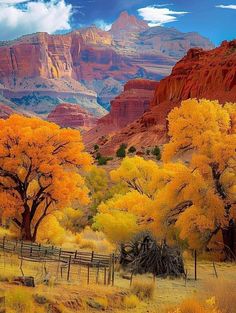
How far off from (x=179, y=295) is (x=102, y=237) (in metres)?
23.6

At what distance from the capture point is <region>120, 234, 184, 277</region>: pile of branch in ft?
78.9

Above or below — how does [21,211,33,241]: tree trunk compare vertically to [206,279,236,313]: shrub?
above

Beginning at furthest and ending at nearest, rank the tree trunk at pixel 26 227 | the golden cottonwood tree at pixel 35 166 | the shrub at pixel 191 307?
1. the tree trunk at pixel 26 227
2. the golden cottonwood tree at pixel 35 166
3. the shrub at pixel 191 307

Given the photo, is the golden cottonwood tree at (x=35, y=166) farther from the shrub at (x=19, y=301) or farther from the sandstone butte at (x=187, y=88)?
the sandstone butte at (x=187, y=88)

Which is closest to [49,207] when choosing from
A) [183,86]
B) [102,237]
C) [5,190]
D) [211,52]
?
[5,190]

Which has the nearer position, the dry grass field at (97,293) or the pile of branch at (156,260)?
the dry grass field at (97,293)

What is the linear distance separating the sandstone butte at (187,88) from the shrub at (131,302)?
7935 centimetres

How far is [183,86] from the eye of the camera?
11425 centimetres

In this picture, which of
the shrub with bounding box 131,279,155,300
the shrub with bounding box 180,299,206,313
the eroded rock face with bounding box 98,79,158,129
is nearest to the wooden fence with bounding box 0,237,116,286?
the shrub with bounding box 131,279,155,300

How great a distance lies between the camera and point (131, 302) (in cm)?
1777

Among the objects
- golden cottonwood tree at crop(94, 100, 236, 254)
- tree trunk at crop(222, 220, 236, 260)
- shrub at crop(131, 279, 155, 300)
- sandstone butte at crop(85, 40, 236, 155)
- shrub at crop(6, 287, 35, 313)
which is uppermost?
sandstone butte at crop(85, 40, 236, 155)

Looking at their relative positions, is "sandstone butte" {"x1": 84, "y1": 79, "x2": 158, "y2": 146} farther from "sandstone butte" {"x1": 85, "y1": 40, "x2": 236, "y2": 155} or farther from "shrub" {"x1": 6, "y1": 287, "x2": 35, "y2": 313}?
"shrub" {"x1": 6, "y1": 287, "x2": 35, "y2": 313}

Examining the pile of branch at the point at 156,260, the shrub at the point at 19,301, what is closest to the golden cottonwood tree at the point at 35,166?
the pile of branch at the point at 156,260

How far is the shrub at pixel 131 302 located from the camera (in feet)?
57.8
